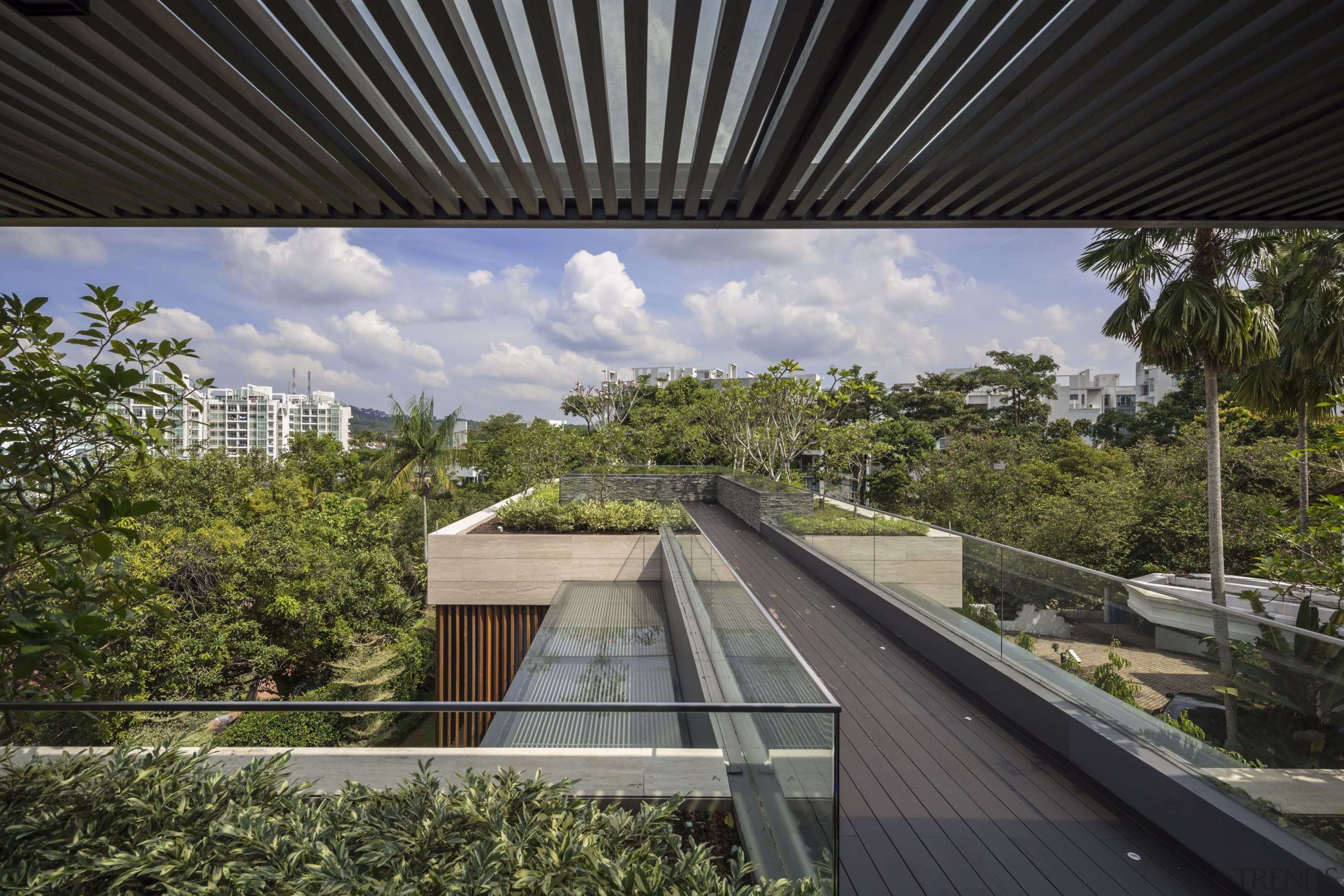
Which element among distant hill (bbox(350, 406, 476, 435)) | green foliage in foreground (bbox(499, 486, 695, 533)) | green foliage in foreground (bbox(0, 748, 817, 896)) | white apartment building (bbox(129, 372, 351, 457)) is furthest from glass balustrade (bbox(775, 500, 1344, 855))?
white apartment building (bbox(129, 372, 351, 457))

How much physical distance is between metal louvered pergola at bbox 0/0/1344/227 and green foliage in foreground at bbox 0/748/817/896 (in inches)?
86.6

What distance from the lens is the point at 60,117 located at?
185 cm

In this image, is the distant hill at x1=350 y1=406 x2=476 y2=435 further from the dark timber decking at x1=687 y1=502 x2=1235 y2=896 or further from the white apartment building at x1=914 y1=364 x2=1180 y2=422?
the dark timber decking at x1=687 y1=502 x2=1235 y2=896

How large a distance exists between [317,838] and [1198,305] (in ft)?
31.8

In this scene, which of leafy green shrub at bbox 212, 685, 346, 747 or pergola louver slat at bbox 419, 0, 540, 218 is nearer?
pergola louver slat at bbox 419, 0, 540, 218

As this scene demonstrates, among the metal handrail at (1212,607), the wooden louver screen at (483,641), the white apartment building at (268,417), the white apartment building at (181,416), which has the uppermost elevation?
the white apartment building at (268,417)

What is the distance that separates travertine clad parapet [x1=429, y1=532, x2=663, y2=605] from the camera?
30.5 feet

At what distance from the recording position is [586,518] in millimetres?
10172

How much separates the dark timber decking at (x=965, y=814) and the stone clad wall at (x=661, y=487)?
1065 centimetres

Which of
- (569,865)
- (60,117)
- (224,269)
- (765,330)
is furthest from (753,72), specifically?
(224,269)

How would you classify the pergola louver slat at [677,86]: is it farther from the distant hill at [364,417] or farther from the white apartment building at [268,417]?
the white apartment building at [268,417]

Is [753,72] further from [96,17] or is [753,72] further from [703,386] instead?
[703,386]

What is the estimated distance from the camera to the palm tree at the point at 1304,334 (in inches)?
235

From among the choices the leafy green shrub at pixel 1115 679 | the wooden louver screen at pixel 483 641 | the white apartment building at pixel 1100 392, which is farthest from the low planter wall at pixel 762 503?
the white apartment building at pixel 1100 392
